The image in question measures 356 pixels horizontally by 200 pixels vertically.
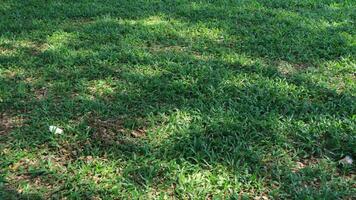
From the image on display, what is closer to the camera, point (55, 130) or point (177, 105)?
point (55, 130)

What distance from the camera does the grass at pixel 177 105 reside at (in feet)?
9.45

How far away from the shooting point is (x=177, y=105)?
3.70 meters

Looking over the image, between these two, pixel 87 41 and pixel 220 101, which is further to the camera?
pixel 87 41

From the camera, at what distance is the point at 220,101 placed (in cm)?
371

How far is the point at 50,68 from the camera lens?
4320 millimetres

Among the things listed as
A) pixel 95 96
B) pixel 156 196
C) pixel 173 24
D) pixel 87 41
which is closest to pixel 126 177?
pixel 156 196

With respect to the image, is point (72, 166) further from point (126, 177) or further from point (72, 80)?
point (72, 80)

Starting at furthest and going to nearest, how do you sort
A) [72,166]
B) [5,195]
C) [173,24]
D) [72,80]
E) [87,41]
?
[173,24] → [87,41] → [72,80] → [72,166] → [5,195]

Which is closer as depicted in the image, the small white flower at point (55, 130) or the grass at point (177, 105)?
the grass at point (177, 105)

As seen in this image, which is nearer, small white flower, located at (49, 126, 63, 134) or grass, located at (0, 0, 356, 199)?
grass, located at (0, 0, 356, 199)

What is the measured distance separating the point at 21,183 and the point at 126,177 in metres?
0.66

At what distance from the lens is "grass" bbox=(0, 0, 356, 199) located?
2881 millimetres

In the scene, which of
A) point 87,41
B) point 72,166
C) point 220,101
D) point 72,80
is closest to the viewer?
point 72,166

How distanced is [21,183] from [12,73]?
1696mm
